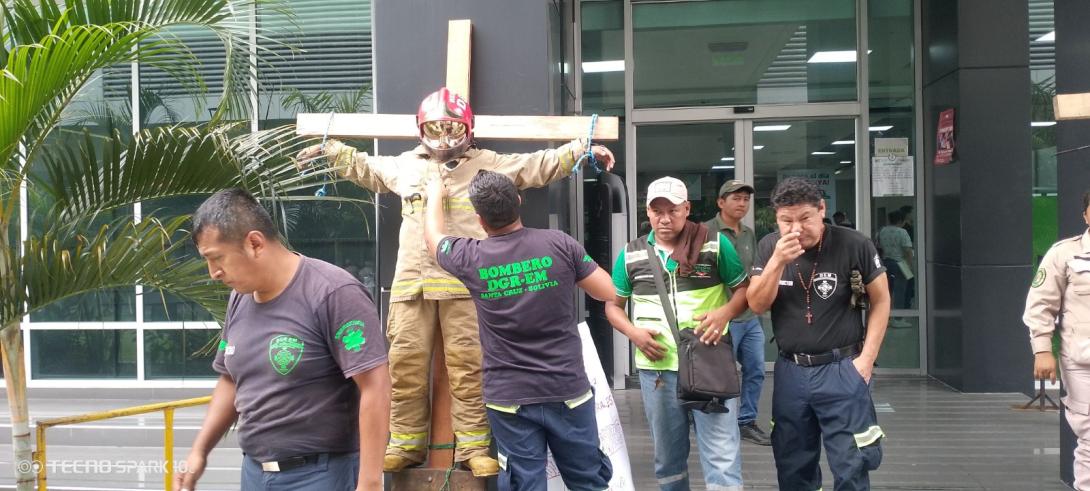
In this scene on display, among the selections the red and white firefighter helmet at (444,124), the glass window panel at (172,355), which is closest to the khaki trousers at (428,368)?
the red and white firefighter helmet at (444,124)

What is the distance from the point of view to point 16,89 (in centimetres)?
311

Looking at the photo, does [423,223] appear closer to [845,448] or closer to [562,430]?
[562,430]

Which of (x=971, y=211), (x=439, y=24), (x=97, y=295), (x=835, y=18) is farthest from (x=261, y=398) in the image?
(x=835, y=18)

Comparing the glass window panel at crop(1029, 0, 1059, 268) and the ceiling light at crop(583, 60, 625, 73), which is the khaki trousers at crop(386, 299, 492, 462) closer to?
the ceiling light at crop(583, 60, 625, 73)

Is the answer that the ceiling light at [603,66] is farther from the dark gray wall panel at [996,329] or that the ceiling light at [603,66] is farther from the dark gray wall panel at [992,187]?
the dark gray wall panel at [996,329]

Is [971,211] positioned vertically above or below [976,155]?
below

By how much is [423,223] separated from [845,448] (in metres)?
2.03

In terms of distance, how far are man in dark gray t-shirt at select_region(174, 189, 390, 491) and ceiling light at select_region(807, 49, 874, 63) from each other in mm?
7430

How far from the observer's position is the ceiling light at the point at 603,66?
8938mm

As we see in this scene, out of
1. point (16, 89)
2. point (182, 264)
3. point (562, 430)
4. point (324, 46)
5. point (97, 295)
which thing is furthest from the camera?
point (97, 295)

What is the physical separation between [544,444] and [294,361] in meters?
1.37

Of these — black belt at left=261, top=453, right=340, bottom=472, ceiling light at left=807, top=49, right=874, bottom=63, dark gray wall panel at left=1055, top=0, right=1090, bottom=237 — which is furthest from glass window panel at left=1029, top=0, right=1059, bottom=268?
black belt at left=261, top=453, right=340, bottom=472

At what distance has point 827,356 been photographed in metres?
3.72

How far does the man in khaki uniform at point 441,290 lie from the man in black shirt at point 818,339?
2.79 ft
